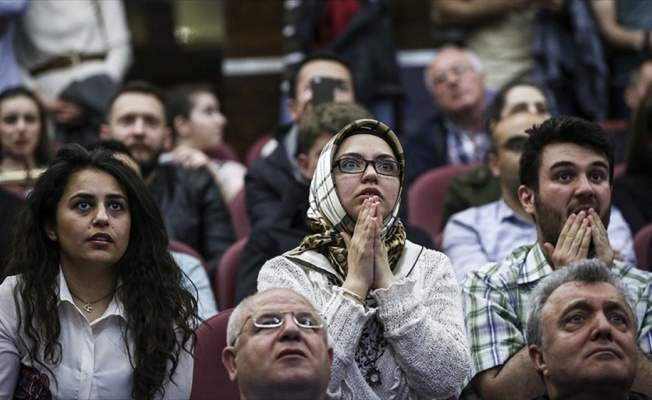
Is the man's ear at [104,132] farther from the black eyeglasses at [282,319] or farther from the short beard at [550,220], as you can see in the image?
the black eyeglasses at [282,319]

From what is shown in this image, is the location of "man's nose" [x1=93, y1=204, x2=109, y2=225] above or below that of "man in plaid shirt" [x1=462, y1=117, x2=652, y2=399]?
above

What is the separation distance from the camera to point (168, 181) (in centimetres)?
570

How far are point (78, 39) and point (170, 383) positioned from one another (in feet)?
11.9

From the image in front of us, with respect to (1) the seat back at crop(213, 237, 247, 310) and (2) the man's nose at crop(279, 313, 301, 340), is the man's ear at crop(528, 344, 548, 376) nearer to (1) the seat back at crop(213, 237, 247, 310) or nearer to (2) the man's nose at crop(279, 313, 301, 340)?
(2) the man's nose at crop(279, 313, 301, 340)

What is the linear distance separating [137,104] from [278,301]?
9.07ft

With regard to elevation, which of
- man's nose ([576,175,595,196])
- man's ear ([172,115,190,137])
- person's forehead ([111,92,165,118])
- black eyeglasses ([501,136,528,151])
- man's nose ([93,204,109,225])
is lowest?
man's nose ([576,175,595,196])

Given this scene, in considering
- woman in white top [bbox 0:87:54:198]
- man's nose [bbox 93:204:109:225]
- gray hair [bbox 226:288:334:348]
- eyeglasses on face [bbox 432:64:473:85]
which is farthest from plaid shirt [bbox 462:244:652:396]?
woman in white top [bbox 0:87:54:198]

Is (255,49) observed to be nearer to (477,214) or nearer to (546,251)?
(477,214)

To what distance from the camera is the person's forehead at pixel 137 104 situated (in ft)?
19.2

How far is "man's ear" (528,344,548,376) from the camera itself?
→ 3506 mm

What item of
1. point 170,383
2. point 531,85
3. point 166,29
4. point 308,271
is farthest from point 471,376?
point 166,29

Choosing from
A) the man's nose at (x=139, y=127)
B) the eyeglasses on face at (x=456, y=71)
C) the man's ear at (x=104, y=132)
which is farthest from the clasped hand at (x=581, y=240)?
the eyeglasses on face at (x=456, y=71)

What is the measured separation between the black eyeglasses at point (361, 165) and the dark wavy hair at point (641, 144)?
6.72ft

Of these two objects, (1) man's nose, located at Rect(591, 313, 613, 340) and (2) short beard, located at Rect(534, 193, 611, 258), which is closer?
(1) man's nose, located at Rect(591, 313, 613, 340)
